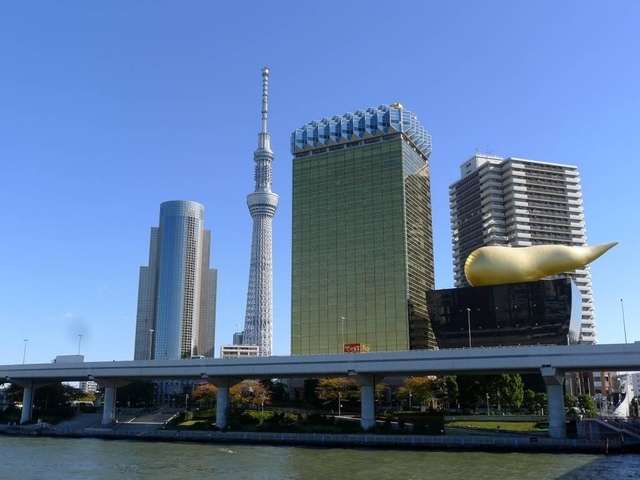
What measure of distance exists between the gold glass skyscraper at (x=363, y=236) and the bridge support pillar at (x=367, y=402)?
62053mm

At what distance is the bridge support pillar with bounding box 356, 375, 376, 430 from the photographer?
7469cm

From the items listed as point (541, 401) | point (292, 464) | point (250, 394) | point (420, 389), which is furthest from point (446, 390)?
point (292, 464)

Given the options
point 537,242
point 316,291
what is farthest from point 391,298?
point 537,242

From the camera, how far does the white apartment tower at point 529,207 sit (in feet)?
564

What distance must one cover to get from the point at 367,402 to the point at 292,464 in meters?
23.9

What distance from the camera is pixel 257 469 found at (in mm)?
51406

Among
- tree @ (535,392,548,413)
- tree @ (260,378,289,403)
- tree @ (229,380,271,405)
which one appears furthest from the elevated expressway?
tree @ (260,378,289,403)

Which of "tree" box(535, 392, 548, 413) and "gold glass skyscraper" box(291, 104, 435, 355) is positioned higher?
"gold glass skyscraper" box(291, 104, 435, 355)

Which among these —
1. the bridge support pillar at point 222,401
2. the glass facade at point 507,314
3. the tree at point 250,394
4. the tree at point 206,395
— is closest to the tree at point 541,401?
the glass facade at point 507,314

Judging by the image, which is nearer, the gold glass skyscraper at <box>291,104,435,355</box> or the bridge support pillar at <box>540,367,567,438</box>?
the bridge support pillar at <box>540,367,567,438</box>

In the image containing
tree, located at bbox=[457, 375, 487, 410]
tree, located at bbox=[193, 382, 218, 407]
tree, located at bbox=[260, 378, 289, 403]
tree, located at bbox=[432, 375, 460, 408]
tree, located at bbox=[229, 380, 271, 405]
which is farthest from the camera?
tree, located at bbox=[260, 378, 289, 403]

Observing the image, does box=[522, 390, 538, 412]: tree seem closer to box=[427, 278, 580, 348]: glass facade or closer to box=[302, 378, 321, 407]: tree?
box=[427, 278, 580, 348]: glass facade

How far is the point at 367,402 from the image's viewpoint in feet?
251

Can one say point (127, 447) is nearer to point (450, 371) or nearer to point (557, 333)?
point (450, 371)
